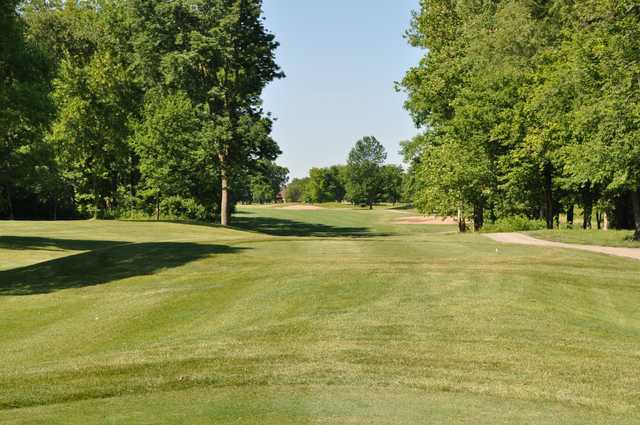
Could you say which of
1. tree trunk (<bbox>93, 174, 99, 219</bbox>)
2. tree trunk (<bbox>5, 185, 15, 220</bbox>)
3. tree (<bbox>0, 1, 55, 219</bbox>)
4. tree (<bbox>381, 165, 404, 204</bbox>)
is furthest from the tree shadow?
tree (<bbox>381, 165, 404, 204</bbox>)

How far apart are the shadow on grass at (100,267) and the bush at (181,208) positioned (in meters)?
34.3

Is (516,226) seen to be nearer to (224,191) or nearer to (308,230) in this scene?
(224,191)

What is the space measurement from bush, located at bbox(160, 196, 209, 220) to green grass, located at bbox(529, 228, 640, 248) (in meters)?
33.8

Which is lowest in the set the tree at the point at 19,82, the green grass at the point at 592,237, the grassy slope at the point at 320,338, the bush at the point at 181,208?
the grassy slope at the point at 320,338

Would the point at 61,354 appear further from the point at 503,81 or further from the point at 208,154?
the point at 208,154

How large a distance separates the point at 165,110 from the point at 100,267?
118 ft

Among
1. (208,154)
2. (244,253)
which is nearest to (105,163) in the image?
(208,154)

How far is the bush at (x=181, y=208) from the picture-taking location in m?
58.4

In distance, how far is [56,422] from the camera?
7.48m

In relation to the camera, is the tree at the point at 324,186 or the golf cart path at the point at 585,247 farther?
the tree at the point at 324,186

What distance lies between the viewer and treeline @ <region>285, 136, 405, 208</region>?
15650 cm

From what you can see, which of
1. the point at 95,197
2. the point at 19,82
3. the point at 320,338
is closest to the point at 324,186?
the point at 95,197

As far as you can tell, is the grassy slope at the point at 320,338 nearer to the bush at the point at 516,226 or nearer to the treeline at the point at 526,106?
the treeline at the point at 526,106

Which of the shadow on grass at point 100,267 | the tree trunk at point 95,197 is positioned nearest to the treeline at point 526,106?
the shadow on grass at point 100,267
